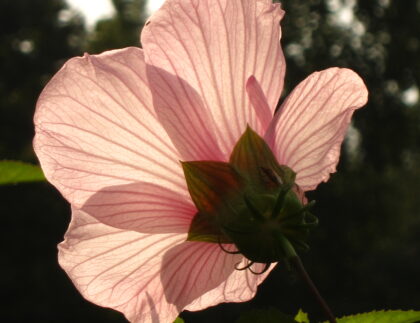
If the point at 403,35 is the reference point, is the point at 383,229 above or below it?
below

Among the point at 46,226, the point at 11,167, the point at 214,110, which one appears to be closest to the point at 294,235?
the point at 214,110

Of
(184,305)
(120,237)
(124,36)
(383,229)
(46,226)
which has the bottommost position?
(383,229)

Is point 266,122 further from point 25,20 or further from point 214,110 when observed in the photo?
point 25,20

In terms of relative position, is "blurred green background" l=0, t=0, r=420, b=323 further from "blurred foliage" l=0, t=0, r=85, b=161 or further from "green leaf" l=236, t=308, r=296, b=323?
"green leaf" l=236, t=308, r=296, b=323

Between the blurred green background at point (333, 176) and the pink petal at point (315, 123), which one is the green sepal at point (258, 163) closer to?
the pink petal at point (315, 123)

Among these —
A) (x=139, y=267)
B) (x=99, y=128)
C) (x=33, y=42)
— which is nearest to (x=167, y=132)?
(x=99, y=128)

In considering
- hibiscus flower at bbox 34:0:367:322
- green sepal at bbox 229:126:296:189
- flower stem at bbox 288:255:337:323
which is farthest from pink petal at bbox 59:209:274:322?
flower stem at bbox 288:255:337:323

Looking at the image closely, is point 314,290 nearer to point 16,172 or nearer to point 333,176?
point 16,172
